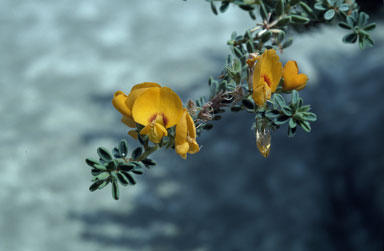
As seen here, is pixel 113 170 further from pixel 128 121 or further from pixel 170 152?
pixel 170 152

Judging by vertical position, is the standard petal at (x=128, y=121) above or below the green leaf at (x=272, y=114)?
above

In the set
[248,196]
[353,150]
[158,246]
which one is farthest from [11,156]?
[353,150]

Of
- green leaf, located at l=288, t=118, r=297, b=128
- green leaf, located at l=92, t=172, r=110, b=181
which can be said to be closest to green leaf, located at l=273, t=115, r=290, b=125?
green leaf, located at l=288, t=118, r=297, b=128

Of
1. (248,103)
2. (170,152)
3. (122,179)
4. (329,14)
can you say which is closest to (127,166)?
(122,179)

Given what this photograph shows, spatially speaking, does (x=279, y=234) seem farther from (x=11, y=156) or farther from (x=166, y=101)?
(x=166, y=101)

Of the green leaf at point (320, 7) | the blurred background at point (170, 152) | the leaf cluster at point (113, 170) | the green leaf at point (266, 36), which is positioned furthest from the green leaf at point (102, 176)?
the blurred background at point (170, 152)

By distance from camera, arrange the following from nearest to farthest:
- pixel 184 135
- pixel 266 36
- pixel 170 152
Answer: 1. pixel 184 135
2. pixel 266 36
3. pixel 170 152

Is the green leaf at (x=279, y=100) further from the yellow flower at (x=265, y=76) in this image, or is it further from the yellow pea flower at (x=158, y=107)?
the yellow pea flower at (x=158, y=107)
